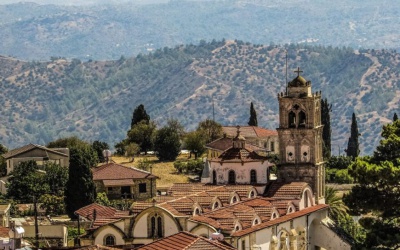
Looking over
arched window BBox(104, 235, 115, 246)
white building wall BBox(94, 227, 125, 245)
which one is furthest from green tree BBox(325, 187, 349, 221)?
arched window BBox(104, 235, 115, 246)

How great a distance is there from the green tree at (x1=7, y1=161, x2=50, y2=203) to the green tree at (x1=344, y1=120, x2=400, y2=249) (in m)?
37.8

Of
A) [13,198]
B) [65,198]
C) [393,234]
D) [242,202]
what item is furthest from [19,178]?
[393,234]

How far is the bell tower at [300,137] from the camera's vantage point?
8850 cm

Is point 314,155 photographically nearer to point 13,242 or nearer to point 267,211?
point 267,211

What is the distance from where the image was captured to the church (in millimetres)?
72625

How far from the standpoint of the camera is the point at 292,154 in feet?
292

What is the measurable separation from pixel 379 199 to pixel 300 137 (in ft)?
59.1

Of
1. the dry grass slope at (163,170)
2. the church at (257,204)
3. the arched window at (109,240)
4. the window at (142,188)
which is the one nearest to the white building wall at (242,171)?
the church at (257,204)

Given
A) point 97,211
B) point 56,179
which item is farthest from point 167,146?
point 97,211

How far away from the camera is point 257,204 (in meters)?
79.5

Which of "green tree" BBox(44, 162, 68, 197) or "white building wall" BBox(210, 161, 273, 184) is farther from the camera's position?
"green tree" BBox(44, 162, 68, 197)

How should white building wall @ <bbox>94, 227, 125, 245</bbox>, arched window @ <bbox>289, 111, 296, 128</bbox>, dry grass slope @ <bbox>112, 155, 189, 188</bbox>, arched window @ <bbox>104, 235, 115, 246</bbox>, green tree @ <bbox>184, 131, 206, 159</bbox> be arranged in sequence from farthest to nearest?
green tree @ <bbox>184, 131, 206, 159</bbox>
dry grass slope @ <bbox>112, 155, 189, 188</bbox>
arched window @ <bbox>289, 111, 296, 128</bbox>
white building wall @ <bbox>94, 227, 125, 245</bbox>
arched window @ <bbox>104, 235, 115, 246</bbox>

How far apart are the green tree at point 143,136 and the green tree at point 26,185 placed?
26799 mm

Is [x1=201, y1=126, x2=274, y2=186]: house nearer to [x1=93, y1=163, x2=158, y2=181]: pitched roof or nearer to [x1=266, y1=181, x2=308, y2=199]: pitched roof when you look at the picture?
[x1=266, y1=181, x2=308, y2=199]: pitched roof
